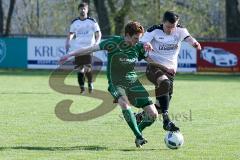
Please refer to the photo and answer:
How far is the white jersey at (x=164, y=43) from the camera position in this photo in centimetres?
1084

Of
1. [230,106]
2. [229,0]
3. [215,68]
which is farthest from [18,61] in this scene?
[230,106]

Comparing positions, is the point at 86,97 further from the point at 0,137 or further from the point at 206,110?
the point at 0,137

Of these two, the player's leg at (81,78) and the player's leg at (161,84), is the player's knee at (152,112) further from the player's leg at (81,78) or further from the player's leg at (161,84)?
the player's leg at (81,78)

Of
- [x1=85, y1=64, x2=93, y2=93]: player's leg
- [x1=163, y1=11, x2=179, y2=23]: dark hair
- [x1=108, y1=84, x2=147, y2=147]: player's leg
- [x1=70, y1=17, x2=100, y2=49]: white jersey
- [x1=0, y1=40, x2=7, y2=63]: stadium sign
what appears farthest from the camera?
[x1=0, y1=40, x2=7, y2=63]: stadium sign

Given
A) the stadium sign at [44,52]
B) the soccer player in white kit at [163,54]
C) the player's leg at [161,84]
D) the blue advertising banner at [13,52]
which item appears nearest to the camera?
the player's leg at [161,84]

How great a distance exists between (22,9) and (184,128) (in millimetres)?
40664

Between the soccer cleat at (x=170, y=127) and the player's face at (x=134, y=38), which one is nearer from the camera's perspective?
the player's face at (x=134, y=38)


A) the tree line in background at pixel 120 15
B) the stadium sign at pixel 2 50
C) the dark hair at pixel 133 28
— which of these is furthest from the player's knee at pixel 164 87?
the tree line in background at pixel 120 15

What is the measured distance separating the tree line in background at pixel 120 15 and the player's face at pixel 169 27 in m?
24.7

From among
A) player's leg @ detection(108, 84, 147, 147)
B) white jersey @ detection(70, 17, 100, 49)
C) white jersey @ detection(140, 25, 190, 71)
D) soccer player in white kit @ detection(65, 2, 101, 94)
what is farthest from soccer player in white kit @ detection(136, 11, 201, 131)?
white jersey @ detection(70, 17, 100, 49)

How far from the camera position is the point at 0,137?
10.5 metres

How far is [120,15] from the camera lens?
39562 millimetres

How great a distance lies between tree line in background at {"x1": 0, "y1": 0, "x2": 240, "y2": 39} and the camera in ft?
128

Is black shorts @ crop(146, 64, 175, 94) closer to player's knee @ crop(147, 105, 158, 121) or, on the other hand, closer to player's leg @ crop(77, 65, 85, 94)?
player's knee @ crop(147, 105, 158, 121)
